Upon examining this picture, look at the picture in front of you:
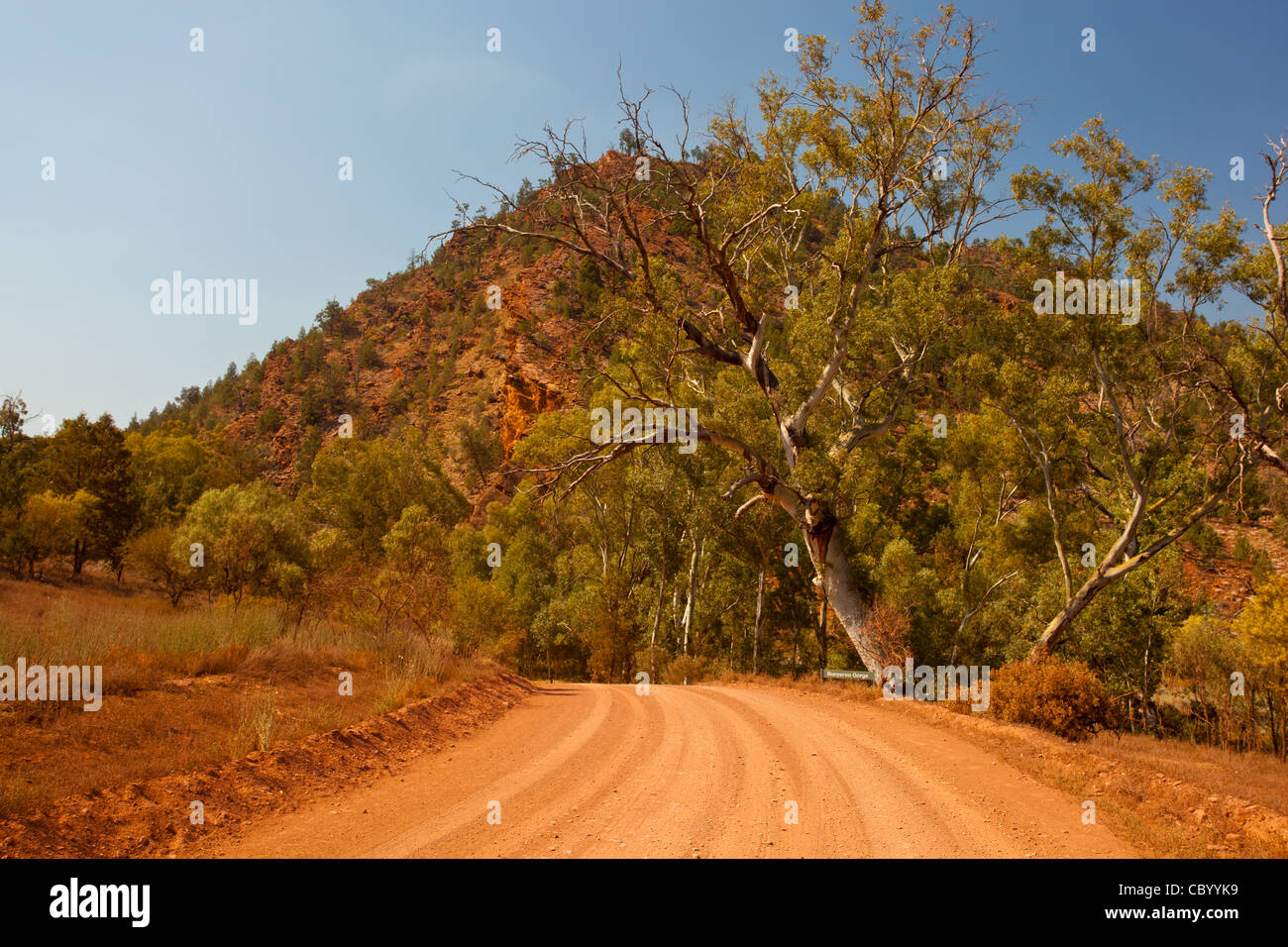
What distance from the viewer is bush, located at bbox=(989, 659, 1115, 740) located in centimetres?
989

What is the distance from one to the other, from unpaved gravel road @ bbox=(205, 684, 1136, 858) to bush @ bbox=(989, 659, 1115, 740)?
1.35 m

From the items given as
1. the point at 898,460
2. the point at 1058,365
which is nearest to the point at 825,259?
the point at 1058,365

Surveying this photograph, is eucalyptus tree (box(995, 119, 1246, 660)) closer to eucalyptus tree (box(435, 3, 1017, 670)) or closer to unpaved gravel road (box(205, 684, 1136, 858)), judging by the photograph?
eucalyptus tree (box(435, 3, 1017, 670))

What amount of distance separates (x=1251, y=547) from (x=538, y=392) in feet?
194

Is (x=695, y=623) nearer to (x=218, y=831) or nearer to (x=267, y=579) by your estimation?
(x=267, y=579)

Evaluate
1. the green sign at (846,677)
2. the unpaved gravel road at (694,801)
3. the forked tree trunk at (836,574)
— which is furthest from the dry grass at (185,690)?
the green sign at (846,677)

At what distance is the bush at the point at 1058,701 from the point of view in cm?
989

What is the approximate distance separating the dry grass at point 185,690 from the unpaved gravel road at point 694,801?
141 centimetres

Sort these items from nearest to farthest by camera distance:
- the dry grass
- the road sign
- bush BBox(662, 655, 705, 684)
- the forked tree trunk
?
the dry grass, the forked tree trunk, the road sign, bush BBox(662, 655, 705, 684)

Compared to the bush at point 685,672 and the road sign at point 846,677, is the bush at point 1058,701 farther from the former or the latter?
the bush at point 685,672

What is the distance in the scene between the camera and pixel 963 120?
17.2 m

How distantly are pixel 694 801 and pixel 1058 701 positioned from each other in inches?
270

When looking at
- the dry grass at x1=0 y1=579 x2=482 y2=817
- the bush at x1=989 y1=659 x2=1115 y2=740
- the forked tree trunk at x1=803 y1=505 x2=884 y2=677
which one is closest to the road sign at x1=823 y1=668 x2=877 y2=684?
the forked tree trunk at x1=803 y1=505 x2=884 y2=677

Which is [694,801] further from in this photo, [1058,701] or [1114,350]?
[1114,350]
